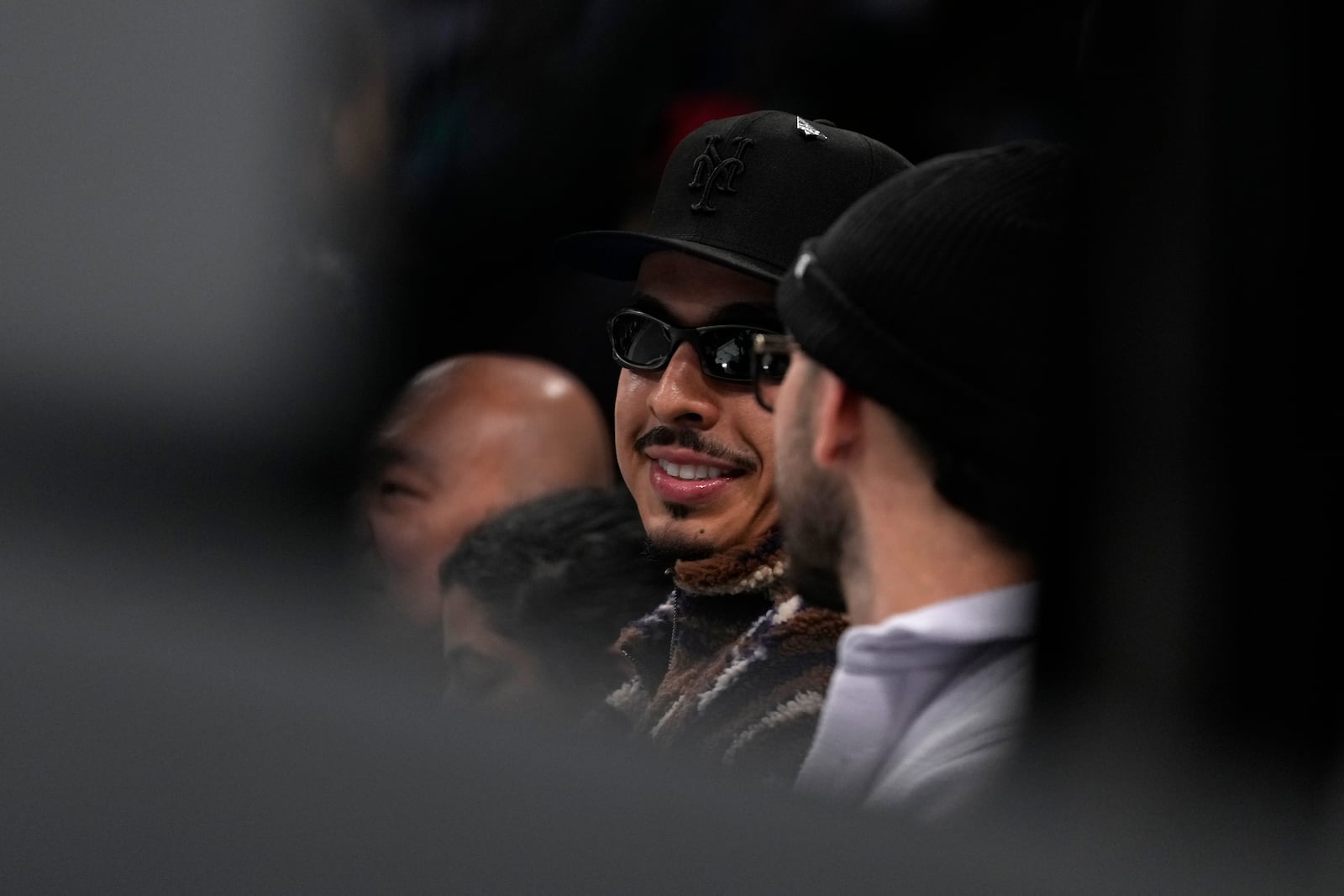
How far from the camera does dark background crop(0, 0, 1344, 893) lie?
763mm

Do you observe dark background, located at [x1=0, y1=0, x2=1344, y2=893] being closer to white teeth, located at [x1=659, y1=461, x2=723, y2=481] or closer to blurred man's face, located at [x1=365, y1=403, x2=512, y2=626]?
blurred man's face, located at [x1=365, y1=403, x2=512, y2=626]

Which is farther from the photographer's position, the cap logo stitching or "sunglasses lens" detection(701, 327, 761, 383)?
"sunglasses lens" detection(701, 327, 761, 383)

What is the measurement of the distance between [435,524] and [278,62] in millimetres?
906

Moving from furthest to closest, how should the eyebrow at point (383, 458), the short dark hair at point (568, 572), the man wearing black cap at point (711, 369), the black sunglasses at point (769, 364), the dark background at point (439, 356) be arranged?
the man wearing black cap at point (711, 369) < the short dark hair at point (568, 572) < the black sunglasses at point (769, 364) < the eyebrow at point (383, 458) < the dark background at point (439, 356)

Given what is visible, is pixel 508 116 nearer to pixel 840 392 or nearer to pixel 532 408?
pixel 840 392

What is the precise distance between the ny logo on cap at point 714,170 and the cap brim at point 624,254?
0.07 metres

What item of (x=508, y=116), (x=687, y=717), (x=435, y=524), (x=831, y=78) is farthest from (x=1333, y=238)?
(x=435, y=524)

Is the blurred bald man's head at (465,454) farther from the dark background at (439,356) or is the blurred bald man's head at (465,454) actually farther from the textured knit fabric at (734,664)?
the textured knit fabric at (734,664)

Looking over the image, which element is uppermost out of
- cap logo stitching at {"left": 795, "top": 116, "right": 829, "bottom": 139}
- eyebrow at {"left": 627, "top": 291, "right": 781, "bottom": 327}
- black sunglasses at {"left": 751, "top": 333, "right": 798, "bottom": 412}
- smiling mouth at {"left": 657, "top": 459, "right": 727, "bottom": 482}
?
cap logo stitching at {"left": 795, "top": 116, "right": 829, "bottom": 139}

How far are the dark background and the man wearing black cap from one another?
674 millimetres

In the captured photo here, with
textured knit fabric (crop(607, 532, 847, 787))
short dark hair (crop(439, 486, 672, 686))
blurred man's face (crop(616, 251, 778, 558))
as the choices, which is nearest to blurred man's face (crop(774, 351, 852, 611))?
textured knit fabric (crop(607, 532, 847, 787))

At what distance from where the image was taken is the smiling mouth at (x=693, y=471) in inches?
90.0

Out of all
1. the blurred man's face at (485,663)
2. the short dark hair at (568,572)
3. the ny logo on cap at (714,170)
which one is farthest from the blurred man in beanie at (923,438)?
the ny logo on cap at (714,170)

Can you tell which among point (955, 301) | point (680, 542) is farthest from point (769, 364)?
point (955, 301)
